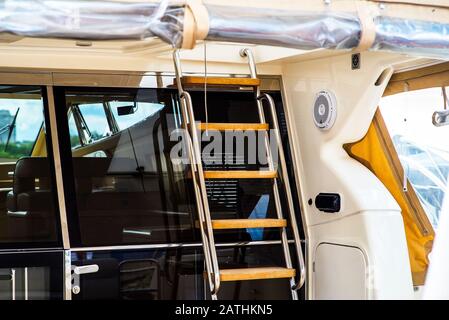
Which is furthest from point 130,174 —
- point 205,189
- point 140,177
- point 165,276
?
Result: point 165,276

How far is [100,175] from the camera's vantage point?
380cm

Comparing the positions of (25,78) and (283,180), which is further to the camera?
(283,180)

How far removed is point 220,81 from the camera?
12.6 feet

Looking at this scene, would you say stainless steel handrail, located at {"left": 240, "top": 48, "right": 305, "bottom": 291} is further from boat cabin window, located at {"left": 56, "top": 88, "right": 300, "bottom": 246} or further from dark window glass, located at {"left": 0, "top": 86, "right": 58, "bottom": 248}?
dark window glass, located at {"left": 0, "top": 86, "right": 58, "bottom": 248}

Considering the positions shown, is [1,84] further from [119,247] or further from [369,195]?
[369,195]

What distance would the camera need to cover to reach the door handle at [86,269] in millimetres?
3590

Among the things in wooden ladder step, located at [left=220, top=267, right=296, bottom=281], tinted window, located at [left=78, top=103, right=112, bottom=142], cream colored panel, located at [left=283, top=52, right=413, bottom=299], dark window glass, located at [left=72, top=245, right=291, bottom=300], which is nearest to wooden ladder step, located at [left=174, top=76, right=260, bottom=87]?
cream colored panel, located at [left=283, top=52, right=413, bottom=299]

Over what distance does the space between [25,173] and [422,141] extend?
2.08 m

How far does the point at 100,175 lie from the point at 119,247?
16.0 inches

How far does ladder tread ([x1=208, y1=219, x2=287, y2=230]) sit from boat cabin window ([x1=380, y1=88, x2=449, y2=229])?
74 centimetres

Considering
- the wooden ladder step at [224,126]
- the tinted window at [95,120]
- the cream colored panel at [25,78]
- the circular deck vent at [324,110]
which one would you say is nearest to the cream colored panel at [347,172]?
the circular deck vent at [324,110]

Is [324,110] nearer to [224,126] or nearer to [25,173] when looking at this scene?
[224,126]

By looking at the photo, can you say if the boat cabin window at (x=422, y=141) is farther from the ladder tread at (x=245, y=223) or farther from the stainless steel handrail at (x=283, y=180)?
the ladder tread at (x=245, y=223)

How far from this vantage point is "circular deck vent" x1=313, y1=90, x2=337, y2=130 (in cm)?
387
